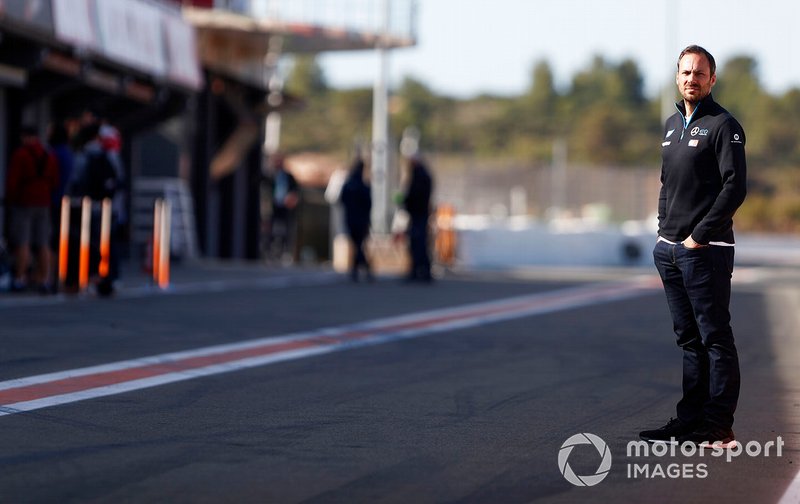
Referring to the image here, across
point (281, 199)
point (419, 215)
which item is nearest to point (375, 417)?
point (419, 215)

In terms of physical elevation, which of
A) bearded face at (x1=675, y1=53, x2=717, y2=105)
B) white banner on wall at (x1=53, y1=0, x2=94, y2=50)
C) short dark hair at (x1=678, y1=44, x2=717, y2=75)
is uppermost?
white banner on wall at (x1=53, y1=0, x2=94, y2=50)

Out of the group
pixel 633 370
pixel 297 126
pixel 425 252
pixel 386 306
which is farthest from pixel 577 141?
pixel 633 370

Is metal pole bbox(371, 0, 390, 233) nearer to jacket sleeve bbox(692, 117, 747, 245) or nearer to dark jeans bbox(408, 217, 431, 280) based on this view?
dark jeans bbox(408, 217, 431, 280)

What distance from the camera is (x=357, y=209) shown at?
926 inches

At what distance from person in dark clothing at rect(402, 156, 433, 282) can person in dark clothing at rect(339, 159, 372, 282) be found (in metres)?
0.67

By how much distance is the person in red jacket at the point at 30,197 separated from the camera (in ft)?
51.7

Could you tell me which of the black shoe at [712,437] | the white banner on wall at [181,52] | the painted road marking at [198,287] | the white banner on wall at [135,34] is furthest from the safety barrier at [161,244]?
the black shoe at [712,437]

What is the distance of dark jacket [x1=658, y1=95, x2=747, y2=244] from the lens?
21.7 ft

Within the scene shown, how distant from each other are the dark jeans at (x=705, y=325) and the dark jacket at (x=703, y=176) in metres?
0.10

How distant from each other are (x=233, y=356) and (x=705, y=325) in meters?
4.41

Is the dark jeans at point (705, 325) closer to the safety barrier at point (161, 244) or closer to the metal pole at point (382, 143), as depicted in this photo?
the safety barrier at point (161, 244)

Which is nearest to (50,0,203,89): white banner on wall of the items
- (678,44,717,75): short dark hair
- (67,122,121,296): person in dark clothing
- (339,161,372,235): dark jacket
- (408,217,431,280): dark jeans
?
(67,122,121,296): person in dark clothing

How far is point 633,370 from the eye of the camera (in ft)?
33.8

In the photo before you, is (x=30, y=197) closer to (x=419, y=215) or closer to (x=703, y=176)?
(x=419, y=215)
